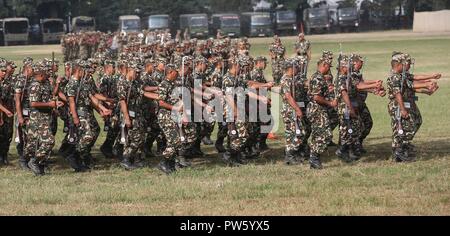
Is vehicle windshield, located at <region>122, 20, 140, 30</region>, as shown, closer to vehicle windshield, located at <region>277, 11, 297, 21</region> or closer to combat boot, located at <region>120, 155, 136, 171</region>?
vehicle windshield, located at <region>277, 11, 297, 21</region>

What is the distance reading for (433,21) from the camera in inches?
2448

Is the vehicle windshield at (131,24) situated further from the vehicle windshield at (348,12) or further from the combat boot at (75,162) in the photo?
the combat boot at (75,162)

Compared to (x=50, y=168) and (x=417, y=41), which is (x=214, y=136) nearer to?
(x=50, y=168)

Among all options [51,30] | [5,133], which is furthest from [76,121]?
[51,30]

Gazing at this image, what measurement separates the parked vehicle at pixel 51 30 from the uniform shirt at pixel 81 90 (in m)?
53.4

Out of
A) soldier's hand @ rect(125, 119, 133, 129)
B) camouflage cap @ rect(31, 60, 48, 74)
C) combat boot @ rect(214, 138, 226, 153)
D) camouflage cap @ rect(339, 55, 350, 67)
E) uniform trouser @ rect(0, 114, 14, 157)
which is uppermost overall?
camouflage cap @ rect(31, 60, 48, 74)

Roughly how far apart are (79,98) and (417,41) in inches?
1525

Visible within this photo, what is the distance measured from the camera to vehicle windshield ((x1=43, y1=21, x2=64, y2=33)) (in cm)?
6594

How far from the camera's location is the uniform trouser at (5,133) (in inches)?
577

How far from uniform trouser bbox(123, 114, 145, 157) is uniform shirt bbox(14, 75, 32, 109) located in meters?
1.82

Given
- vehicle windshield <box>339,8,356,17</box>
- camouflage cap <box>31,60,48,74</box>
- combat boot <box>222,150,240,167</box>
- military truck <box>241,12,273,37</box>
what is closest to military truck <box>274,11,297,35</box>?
military truck <box>241,12,273,37</box>

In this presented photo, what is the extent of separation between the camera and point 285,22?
67438 millimetres

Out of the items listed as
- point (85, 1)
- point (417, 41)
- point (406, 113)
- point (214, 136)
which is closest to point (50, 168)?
point (214, 136)

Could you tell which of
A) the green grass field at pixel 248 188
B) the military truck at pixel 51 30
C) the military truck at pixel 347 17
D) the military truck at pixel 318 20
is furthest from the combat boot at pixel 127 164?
the military truck at pixel 347 17
